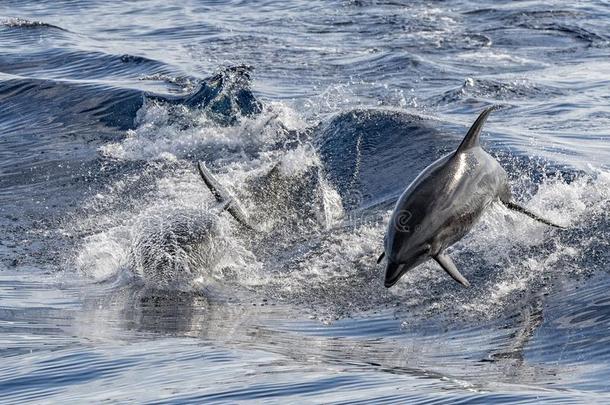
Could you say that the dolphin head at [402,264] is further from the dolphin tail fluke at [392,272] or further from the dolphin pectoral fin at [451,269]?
the dolphin pectoral fin at [451,269]

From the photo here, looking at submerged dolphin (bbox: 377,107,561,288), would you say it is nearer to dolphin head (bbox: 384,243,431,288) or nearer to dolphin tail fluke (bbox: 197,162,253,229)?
dolphin head (bbox: 384,243,431,288)

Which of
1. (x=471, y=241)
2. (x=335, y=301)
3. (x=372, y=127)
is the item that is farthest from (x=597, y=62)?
(x=335, y=301)

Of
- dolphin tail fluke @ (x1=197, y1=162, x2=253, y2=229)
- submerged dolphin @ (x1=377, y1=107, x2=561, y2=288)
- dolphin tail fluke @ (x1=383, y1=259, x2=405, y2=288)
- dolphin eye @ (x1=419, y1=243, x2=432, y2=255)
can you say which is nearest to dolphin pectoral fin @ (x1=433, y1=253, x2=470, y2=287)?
submerged dolphin @ (x1=377, y1=107, x2=561, y2=288)

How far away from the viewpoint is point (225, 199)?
12.9m

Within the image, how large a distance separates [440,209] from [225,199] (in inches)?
191

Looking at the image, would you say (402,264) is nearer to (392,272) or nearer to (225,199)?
(392,272)

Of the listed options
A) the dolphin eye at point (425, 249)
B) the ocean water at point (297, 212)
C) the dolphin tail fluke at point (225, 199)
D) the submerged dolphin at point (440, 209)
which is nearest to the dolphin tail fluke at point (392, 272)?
the submerged dolphin at point (440, 209)

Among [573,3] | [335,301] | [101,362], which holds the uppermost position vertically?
[101,362]

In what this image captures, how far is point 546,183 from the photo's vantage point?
12758 millimetres

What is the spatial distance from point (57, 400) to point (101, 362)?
2.69 feet

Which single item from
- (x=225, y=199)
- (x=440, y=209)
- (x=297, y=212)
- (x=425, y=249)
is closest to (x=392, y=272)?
(x=425, y=249)

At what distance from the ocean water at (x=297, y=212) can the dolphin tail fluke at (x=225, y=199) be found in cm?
28

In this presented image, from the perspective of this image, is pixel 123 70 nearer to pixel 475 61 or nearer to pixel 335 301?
pixel 475 61

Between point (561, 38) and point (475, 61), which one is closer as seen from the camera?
point (475, 61)
